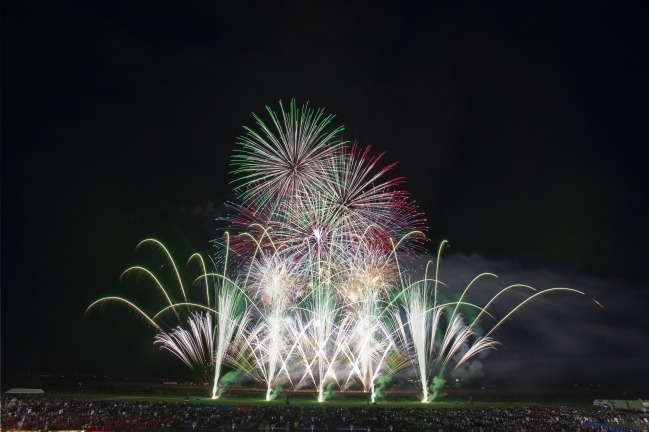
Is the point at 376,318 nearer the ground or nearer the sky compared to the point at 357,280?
nearer the ground

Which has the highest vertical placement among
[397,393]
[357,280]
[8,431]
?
[357,280]

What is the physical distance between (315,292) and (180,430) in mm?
16763

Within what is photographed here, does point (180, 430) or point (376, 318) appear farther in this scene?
point (376, 318)

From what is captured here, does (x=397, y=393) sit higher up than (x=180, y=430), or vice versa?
(x=397, y=393)

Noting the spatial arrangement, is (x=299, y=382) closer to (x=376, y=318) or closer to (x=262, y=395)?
(x=262, y=395)

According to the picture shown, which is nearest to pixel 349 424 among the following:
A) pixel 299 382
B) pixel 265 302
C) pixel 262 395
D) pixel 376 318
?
pixel 376 318

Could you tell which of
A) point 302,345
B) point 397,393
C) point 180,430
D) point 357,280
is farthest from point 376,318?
point 397,393

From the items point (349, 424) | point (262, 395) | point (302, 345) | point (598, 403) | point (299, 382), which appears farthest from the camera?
point (598, 403)

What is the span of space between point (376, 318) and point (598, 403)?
57084mm

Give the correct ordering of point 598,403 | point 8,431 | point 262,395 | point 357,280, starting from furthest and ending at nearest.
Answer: point 598,403, point 262,395, point 357,280, point 8,431

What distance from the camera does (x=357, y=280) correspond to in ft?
138

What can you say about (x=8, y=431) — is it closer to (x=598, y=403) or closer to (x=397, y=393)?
(x=397, y=393)

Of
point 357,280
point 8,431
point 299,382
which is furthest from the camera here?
point 299,382

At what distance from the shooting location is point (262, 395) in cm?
6184
